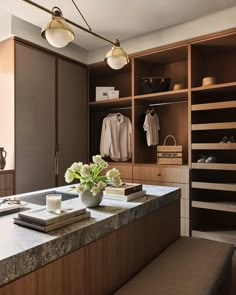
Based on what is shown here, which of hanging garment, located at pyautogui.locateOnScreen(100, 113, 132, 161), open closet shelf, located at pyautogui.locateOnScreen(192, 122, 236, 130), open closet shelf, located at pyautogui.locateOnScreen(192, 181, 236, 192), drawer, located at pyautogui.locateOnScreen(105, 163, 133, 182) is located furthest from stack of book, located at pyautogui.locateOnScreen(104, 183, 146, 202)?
hanging garment, located at pyautogui.locateOnScreen(100, 113, 132, 161)

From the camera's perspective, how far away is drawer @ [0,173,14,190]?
118 inches

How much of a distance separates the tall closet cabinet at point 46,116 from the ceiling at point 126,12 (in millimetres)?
414

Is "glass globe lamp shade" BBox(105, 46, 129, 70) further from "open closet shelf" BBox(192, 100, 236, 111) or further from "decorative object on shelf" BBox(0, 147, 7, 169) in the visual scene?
"decorative object on shelf" BBox(0, 147, 7, 169)

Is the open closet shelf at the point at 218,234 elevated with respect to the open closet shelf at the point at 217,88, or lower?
lower

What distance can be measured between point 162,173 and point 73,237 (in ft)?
7.73

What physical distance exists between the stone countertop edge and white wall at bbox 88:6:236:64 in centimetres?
221

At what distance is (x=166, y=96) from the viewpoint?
11.7ft

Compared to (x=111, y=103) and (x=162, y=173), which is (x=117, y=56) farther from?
(x=111, y=103)

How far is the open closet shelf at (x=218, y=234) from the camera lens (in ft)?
9.96

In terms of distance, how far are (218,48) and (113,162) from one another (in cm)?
205

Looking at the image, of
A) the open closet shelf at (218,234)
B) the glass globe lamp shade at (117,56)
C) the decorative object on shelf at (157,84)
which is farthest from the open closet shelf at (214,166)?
the glass globe lamp shade at (117,56)

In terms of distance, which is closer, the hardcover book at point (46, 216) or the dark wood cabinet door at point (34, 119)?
the hardcover book at point (46, 216)

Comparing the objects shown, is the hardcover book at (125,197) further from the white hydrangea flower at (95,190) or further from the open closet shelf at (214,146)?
the open closet shelf at (214,146)

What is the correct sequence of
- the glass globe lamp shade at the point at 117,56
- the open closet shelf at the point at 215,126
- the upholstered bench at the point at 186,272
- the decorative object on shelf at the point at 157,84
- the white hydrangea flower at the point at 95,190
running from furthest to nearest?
the decorative object on shelf at the point at 157,84
the open closet shelf at the point at 215,126
the glass globe lamp shade at the point at 117,56
the white hydrangea flower at the point at 95,190
the upholstered bench at the point at 186,272
